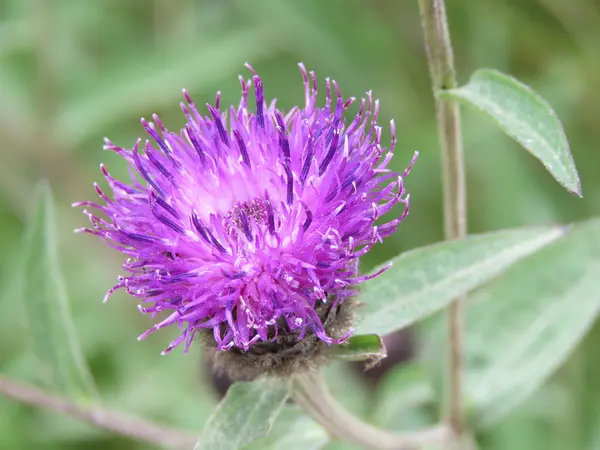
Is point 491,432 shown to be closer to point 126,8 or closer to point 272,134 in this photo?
point 272,134

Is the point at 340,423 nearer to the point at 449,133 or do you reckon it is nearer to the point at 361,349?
the point at 361,349

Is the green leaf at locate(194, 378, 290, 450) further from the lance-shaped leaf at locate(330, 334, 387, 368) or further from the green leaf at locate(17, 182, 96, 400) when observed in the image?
the green leaf at locate(17, 182, 96, 400)

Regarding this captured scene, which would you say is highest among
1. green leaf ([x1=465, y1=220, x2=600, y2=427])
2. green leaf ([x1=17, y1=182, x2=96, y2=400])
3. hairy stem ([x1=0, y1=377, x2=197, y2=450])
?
green leaf ([x1=17, y1=182, x2=96, y2=400])

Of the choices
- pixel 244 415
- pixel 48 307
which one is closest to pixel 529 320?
pixel 244 415

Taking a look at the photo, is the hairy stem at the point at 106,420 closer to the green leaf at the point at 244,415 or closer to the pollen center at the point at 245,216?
the green leaf at the point at 244,415

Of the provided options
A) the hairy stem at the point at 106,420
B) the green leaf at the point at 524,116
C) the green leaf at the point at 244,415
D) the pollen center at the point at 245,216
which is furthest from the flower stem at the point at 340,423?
the green leaf at the point at 524,116

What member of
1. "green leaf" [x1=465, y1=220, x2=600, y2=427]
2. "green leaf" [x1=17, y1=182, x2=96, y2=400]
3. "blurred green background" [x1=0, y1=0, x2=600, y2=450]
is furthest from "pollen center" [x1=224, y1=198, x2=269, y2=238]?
"blurred green background" [x1=0, y1=0, x2=600, y2=450]

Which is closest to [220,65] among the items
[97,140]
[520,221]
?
[97,140]
